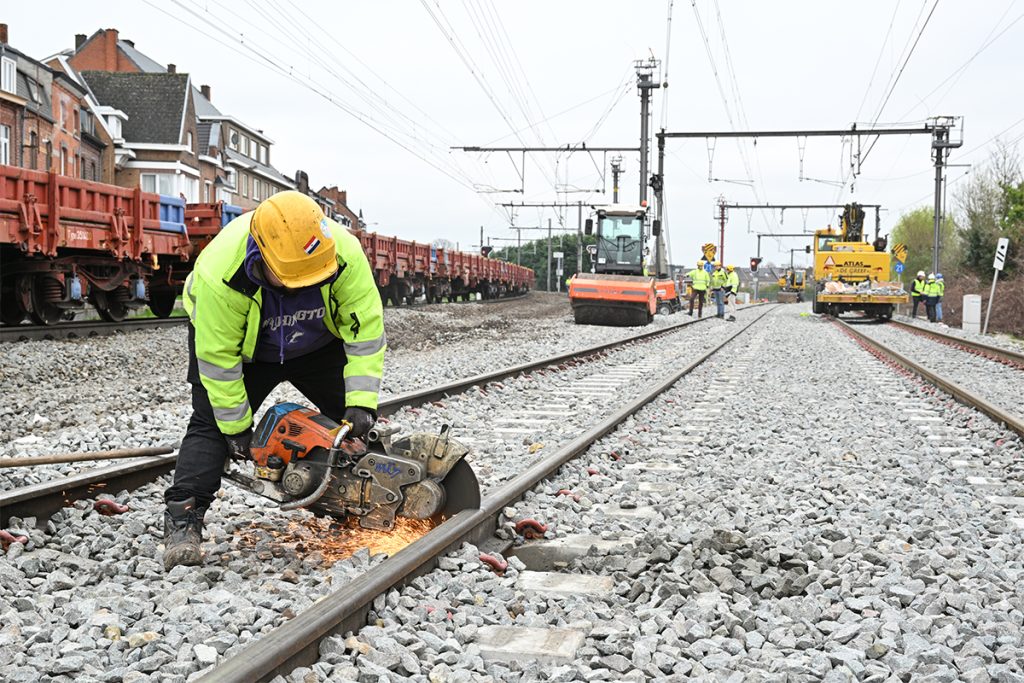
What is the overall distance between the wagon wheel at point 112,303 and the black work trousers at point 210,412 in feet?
45.2

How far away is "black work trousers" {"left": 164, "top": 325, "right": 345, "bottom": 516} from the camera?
401cm

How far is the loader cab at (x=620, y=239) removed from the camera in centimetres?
2578

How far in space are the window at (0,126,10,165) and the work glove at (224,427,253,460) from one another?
36147 millimetres

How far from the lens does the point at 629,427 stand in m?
7.95

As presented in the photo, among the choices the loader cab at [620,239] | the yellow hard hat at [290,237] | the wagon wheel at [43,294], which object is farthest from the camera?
the loader cab at [620,239]

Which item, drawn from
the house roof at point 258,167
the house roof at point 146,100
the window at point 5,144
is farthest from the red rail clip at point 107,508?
the house roof at point 258,167

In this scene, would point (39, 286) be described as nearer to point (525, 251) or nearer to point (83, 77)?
point (83, 77)

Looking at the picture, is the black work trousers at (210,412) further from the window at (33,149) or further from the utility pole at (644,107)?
the window at (33,149)

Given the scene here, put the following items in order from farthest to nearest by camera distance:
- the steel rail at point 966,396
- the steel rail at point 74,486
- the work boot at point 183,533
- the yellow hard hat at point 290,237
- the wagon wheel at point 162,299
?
the wagon wheel at point 162,299, the steel rail at point 966,396, the steel rail at point 74,486, the work boot at point 183,533, the yellow hard hat at point 290,237

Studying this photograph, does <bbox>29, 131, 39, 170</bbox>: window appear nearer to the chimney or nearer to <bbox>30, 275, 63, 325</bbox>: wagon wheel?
the chimney

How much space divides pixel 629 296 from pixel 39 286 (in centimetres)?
1343

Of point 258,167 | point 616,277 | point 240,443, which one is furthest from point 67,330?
point 258,167

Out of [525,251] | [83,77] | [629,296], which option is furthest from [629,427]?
[525,251]

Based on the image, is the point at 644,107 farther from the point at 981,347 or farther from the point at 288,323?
the point at 288,323
